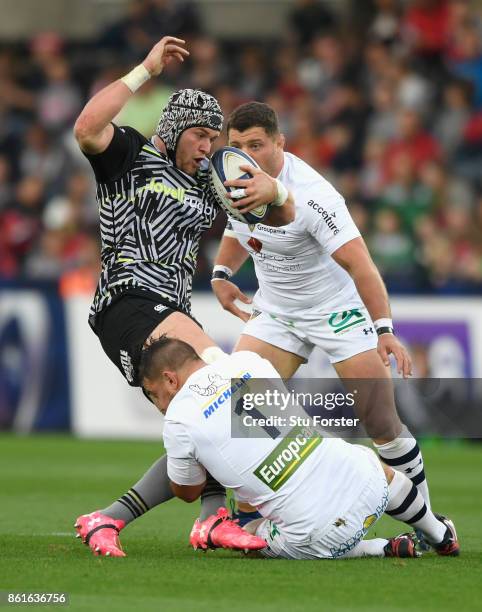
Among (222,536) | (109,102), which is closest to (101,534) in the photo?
(222,536)

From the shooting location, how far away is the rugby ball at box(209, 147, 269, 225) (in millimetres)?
6934

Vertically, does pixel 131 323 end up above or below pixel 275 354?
above

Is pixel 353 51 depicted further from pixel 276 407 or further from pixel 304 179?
pixel 276 407

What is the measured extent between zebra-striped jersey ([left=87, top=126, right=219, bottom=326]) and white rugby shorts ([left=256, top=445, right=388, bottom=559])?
1.38 meters

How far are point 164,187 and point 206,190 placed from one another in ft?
0.85

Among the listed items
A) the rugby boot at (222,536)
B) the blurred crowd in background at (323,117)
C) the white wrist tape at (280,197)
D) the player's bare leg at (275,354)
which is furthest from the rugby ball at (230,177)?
the blurred crowd in background at (323,117)

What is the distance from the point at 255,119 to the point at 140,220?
107 centimetres

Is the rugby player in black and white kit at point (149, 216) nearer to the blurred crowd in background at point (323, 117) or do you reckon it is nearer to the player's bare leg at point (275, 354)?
the player's bare leg at point (275, 354)

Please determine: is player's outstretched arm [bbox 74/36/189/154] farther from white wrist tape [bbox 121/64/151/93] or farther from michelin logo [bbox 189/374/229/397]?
michelin logo [bbox 189/374/229/397]

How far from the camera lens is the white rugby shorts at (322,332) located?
324 inches

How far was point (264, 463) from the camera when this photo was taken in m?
6.51

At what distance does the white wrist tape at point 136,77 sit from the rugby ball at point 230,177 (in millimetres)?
537

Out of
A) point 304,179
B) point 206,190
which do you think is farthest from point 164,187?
point 304,179

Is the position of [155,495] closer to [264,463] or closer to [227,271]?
[264,463]
